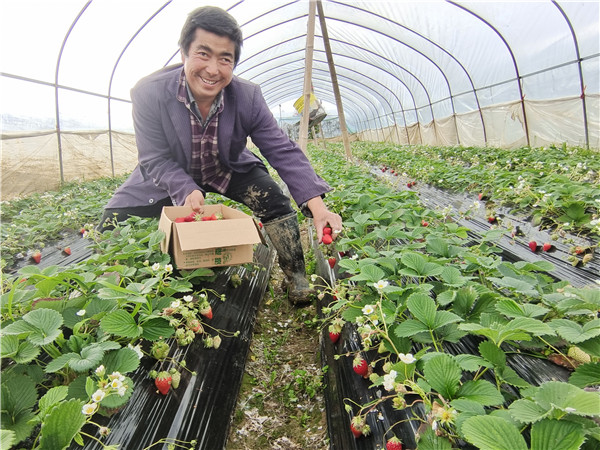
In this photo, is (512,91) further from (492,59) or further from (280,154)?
(280,154)

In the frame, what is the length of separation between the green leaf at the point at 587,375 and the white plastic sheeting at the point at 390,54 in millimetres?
6926

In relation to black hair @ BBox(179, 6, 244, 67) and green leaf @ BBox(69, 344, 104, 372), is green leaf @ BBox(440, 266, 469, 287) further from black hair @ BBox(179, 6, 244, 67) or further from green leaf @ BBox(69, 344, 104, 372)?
black hair @ BBox(179, 6, 244, 67)

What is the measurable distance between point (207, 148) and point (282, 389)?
171 cm

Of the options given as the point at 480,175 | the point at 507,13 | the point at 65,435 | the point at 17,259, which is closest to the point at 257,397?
the point at 65,435

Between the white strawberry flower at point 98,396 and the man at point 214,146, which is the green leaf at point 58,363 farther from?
the man at point 214,146

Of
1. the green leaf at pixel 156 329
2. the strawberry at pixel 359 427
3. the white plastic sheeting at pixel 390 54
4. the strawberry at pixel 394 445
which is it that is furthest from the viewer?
the white plastic sheeting at pixel 390 54

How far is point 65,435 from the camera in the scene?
0.86 m

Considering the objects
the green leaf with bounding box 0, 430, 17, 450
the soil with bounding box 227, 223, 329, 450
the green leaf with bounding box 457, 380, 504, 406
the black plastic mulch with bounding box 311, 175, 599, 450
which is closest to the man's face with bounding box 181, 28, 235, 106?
the black plastic mulch with bounding box 311, 175, 599, 450

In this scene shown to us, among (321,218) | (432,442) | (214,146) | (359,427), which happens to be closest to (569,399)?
(432,442)

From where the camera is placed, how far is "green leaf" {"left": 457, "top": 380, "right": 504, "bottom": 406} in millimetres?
911

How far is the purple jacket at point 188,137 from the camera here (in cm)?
242

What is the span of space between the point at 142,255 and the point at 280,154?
117 centimetres

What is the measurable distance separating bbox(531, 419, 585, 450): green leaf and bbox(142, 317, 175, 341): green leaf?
3.91 feet

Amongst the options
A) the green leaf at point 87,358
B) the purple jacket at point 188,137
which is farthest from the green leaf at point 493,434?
the purple jacket at point 188,137
